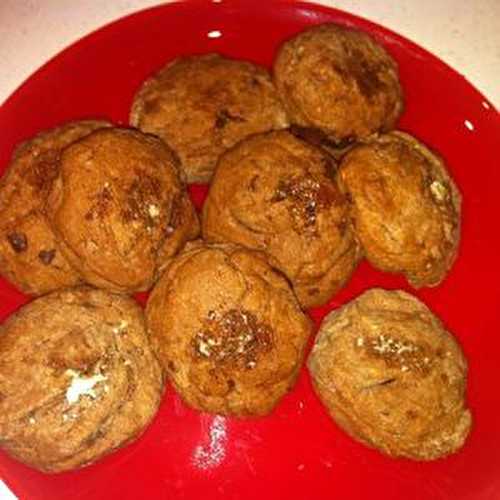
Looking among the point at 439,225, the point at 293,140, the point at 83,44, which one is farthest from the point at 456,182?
the point at 83,44

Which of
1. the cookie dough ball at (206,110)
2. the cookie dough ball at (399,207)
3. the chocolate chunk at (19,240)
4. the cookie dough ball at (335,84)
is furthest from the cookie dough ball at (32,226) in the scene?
the cookie dough ball at (399,207)

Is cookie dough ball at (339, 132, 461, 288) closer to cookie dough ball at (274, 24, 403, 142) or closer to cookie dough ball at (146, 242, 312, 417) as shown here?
cookie dough ball at (274, 24, 403, 142)

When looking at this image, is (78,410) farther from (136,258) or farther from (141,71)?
(141,71)

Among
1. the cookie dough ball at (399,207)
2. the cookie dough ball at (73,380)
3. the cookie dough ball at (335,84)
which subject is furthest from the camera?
the cookie dough ball at (335,84)

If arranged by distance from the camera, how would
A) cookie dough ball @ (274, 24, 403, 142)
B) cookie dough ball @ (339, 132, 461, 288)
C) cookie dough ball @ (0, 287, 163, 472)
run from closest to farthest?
cookie dough ball @ (0, 287, 163, 472)
cookie dough ball @ (339, 132, 461, 288)
cookie dough ball @ (274, 24, 403, 142)

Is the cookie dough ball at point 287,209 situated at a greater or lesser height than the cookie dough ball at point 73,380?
greater

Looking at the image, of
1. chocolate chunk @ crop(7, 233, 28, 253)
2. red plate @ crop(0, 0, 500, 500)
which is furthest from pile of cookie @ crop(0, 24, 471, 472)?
red plate @ crop(0, 0, 500, 500)

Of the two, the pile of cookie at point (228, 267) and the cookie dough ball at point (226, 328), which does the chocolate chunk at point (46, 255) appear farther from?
the cookie dough ball at point (226, 328)
